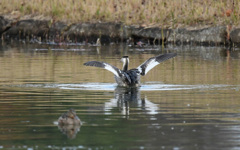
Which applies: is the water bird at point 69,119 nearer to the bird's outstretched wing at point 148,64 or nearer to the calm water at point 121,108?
the calm water at point 121,108

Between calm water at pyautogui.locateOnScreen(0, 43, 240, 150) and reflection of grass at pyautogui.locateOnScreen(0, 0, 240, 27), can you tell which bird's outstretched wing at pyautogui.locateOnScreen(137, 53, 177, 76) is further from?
reflection of grass at pyautogui.locateOnScreen(0, 0, 240, 27)

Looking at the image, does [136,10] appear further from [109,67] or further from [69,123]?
[69,123]

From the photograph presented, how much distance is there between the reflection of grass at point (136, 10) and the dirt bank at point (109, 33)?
72 centimetres

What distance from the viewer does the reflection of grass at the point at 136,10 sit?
1298 inches

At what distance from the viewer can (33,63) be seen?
71.5 feet

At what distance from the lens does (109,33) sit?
118 ft

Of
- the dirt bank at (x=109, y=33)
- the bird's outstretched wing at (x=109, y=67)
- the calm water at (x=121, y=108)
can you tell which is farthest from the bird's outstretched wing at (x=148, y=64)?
the dirt bank at (x=109, y=33)

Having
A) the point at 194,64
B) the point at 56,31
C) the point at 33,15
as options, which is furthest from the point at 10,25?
the point at 194,64

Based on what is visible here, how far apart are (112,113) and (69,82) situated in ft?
17.7

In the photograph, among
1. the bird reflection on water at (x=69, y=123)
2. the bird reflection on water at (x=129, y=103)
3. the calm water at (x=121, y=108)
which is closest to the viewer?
the calm water at (x=121, y=108)

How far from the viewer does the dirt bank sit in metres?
31.3

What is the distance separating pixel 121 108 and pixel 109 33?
24992 millimetres

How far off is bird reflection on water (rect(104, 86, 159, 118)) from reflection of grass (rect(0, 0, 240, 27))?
59.5 feet

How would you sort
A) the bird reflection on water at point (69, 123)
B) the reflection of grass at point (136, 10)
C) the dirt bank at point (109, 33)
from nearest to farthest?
the bird reflection on water at point (69, 123) → the dirt bank at point (109, 33) → the reflection of grass at point (136, 10)
